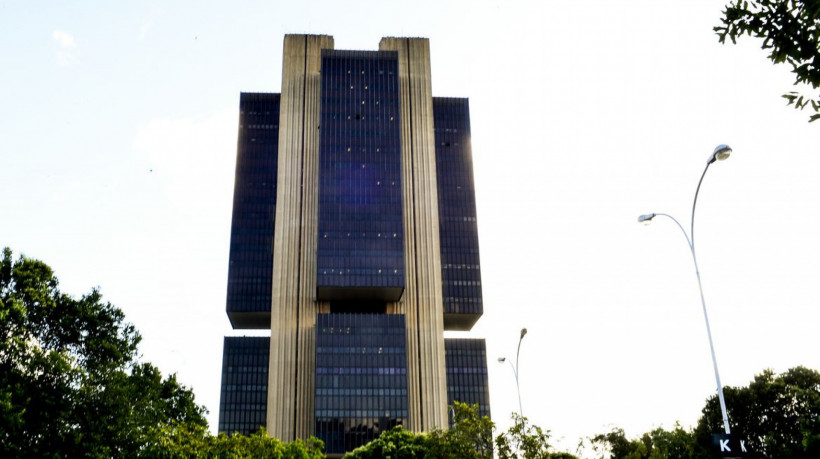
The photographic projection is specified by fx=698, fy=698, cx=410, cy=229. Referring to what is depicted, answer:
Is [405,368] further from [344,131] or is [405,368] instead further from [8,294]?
[8,294]

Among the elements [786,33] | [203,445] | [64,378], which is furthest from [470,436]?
[786,33]

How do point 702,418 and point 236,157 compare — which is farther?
point 236,157

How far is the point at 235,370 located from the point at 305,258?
40.4m

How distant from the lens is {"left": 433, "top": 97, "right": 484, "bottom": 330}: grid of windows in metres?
157

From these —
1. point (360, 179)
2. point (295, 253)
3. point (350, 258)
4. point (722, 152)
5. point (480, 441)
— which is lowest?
point (480, 441)

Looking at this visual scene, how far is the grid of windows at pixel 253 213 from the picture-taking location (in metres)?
152

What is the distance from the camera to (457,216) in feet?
534

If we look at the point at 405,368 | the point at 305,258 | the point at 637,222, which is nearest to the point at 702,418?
the point at 405,368

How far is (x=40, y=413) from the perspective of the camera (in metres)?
41.5

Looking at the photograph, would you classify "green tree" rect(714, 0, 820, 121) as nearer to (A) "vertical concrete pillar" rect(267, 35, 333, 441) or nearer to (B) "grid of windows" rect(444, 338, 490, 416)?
(A) "vertical concrete pillar" rect(267, 35, 333, 441)

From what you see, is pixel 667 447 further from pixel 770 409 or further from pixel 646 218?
pixel 646 218

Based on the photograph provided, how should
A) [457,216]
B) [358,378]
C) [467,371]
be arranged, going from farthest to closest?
[457,216] < [467,371] < [358,378]

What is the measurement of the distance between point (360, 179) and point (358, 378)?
123 feet

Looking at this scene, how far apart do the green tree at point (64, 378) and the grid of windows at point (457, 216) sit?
110 m
